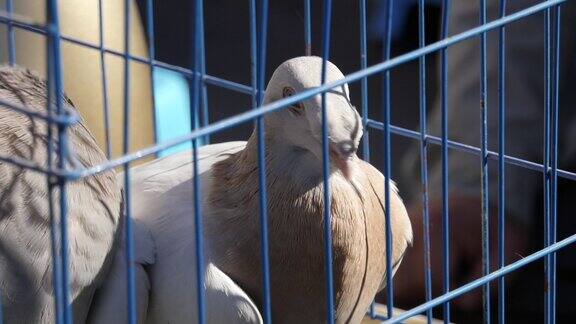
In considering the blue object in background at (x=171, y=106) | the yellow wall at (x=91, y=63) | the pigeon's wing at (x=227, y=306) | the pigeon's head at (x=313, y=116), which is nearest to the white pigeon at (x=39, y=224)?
the pigeon's wing at (x=227, y=306)

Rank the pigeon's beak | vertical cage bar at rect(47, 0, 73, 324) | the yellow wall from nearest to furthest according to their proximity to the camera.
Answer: vertical cage bar at rect(47, 0, 73, 324)
the pigeon's beak
the yellow wall

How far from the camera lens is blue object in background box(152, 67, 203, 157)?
7.89 ft

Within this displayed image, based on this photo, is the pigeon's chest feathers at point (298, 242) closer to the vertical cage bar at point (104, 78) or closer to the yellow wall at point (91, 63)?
the vertical cage bar at point (104, 78)

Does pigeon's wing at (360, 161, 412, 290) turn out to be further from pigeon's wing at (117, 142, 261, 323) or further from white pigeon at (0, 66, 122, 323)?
white pigeon at (0, 66, 122, 323)

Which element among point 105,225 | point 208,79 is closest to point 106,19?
point 208,79

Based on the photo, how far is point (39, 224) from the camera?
4.81 ft

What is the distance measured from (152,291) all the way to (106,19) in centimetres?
73

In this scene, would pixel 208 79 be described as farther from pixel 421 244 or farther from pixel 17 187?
pixel 421 244

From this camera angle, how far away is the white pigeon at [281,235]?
157 cm

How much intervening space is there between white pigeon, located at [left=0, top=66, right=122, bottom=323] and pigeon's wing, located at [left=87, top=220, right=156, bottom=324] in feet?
0.07

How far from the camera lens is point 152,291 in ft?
5.27

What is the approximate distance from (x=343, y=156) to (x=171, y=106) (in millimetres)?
1073

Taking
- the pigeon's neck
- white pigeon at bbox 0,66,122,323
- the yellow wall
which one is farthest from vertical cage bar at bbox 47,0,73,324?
the yellow wall

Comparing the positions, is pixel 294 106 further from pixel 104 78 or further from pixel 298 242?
pixel 104 78
